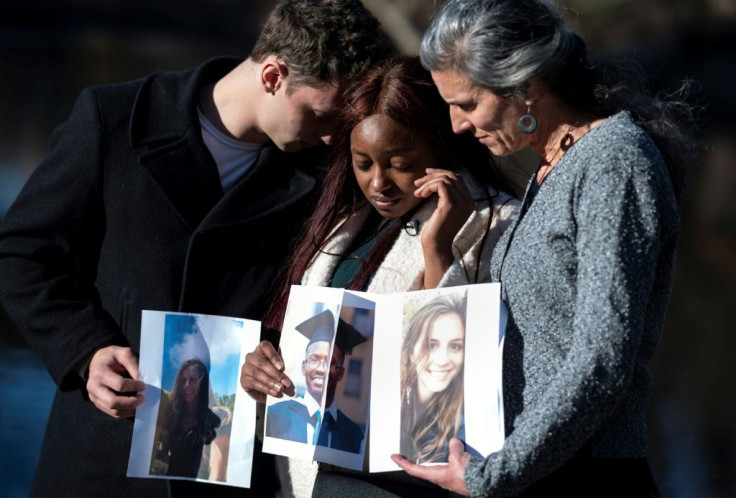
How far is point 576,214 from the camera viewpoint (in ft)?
6.76

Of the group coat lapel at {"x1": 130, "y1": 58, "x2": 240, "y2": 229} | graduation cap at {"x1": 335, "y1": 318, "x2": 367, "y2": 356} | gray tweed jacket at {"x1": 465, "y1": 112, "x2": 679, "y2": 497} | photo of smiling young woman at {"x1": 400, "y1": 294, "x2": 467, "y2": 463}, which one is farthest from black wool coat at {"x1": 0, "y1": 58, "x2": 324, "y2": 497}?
gray tweed jacket at {"x1": 465, "y1": 112, "x2": 679, "y2": 497}

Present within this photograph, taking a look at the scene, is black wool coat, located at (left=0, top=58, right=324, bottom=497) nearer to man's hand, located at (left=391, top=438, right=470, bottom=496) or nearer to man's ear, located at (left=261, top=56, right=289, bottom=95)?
man's ear, located at (left=261, top=56, right=289, bottom=95)

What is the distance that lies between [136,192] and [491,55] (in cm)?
103

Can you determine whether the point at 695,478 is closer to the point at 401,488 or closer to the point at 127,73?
the point at 401,488

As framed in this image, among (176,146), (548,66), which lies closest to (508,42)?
(548,66)

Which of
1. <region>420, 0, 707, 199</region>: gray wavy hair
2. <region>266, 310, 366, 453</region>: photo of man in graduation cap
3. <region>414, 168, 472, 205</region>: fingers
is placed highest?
<region>420, 0, 707, 199</region>: gray wavy hair

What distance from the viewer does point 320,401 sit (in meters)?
2.36

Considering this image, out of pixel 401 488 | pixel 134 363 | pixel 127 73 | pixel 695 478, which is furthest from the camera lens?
pixel 127 73

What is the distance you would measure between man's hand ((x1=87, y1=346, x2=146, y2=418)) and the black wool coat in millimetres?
60

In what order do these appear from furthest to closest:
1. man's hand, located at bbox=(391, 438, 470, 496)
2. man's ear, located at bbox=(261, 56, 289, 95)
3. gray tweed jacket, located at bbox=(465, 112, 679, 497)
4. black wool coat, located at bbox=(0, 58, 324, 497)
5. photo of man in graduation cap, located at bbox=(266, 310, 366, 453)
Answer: man's ear, located at bbox=(261, 56, 289, 95) → black wool coat, located at bbox=(0, 58, 324, 497) → photo of man in graduation cap, located at bbox=(266, 310, 366, 453) → man's hand, located at bbox=(391, 438, 470, 496) → gray tweed jacket, located at bbox=(465, 112, 679, 497)

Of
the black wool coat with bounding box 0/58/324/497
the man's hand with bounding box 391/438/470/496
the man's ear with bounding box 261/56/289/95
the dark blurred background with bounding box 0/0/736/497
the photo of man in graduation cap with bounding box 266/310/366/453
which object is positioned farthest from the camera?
the dark blurred background with bounding box 0/0/736/497

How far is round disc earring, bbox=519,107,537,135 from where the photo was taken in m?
2.18

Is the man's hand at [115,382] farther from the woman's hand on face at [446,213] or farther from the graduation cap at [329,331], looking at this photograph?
the woman's hand on face at [446,213]

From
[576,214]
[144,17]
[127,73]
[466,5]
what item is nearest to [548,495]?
[576,214]
